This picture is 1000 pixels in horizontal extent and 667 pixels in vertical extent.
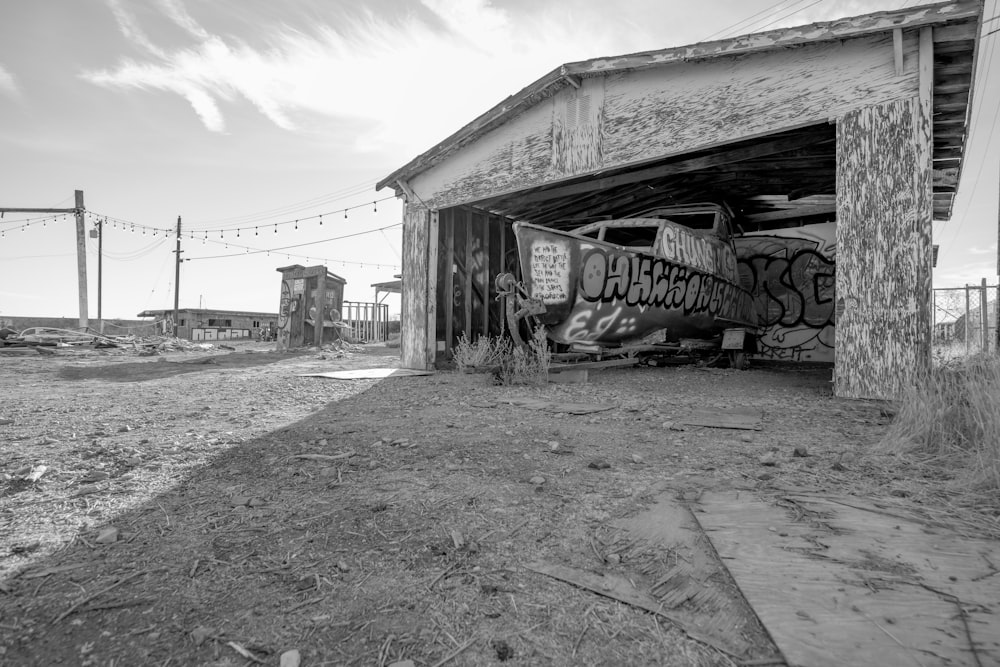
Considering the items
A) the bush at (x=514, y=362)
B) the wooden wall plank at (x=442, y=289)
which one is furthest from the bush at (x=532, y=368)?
the wooden wall plank at (x=442, y=289)

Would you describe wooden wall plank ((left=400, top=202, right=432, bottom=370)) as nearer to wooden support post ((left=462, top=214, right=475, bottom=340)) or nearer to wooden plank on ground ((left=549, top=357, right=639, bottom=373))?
wooden support post ((left=462, top=214, right=475, bottom=340))

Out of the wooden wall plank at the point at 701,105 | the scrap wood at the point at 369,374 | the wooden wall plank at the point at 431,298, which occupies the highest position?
the wooden wall plank at the point at 701,105

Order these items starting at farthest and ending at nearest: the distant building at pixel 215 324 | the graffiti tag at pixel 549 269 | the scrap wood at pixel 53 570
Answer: the distant building at pixel 215 324 < the graffiti tag at pixel 549 269 < the scrap wood at pixel 53 570

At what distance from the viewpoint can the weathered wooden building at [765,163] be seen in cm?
521

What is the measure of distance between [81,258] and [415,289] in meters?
22.0

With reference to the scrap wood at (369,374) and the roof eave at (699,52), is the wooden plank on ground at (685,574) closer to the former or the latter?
the roof eave at (699,52)

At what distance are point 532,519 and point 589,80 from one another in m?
7.03

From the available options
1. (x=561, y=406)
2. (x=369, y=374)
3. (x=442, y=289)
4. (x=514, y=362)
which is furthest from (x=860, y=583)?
(x=442, y=289)

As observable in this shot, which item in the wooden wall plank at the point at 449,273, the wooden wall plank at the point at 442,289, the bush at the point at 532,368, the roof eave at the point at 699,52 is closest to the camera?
the roof eave at the point at 699,52

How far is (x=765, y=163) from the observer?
815 centimetres

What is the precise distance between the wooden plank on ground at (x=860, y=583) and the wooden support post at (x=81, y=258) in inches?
1130

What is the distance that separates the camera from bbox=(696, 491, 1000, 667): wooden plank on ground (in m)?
1.26

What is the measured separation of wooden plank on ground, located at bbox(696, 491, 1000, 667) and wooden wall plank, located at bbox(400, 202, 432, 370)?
7.66 metres

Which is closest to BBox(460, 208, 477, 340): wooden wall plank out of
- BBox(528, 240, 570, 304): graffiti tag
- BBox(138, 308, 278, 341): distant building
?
BBox(528, 240, 570, 304): graffiti tag
